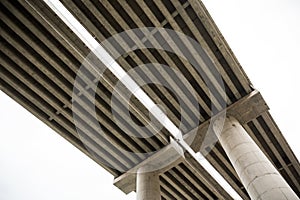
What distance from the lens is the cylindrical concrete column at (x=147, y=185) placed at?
12.8m

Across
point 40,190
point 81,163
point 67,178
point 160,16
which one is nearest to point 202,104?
point 160,16

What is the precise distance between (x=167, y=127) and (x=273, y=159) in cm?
701

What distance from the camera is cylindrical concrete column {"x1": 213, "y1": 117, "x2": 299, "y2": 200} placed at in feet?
29.8

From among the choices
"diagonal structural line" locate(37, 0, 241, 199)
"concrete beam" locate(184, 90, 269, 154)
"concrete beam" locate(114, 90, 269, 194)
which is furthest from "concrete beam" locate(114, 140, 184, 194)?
"concrete beam" locate(184, 90, 269, 154)

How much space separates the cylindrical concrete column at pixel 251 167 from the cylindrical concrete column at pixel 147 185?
12.7ft

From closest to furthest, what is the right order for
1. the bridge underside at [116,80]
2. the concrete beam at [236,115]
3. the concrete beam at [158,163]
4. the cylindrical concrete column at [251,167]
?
the cylindrical concrete column at [251,167] → the bridge underside at [116,80] → the concrete beam at [236,115] → the concrete beam at [158,163]

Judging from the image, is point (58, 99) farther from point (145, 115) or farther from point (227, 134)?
point (227, 134)

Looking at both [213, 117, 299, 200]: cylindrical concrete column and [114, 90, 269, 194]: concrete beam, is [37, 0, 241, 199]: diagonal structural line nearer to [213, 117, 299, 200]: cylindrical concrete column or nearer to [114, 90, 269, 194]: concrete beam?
[114, 90, 269, 194]: concrete beam

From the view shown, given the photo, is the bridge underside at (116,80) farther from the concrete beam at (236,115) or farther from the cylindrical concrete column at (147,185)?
the cylindrical concrete column at (147,185)

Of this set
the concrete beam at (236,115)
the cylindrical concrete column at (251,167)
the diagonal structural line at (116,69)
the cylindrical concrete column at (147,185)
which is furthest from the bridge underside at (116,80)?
the cylindrical concrete column at (251,167)

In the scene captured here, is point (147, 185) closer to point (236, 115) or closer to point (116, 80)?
point (116, 80)

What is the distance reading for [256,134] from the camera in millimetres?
15352

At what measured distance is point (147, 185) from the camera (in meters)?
13.4

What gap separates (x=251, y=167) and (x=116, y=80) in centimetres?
653
